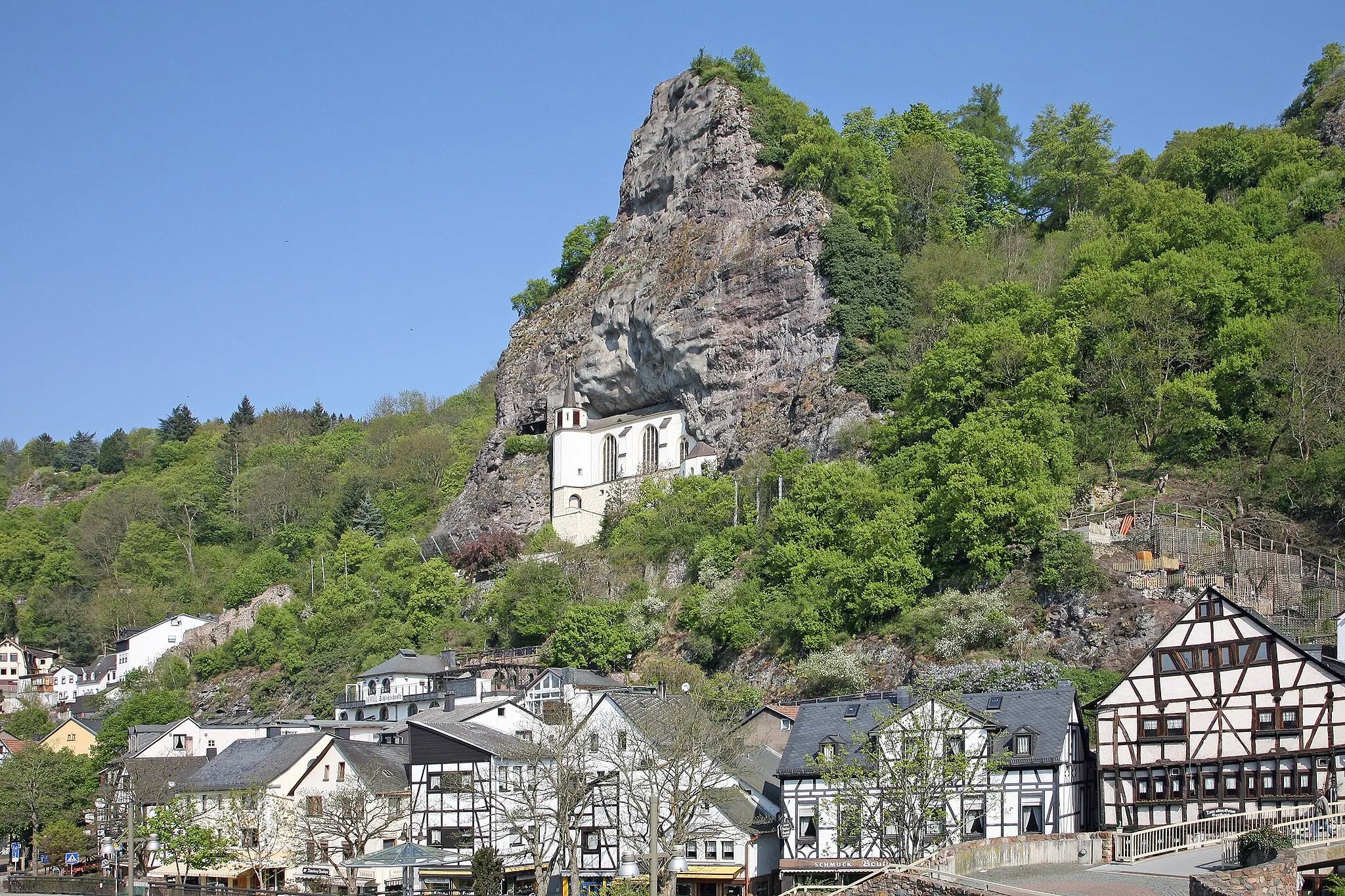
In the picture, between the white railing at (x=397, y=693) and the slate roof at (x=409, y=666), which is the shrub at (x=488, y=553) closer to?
the slate roof at (x=409, y=666)

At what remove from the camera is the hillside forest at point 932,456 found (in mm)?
60281

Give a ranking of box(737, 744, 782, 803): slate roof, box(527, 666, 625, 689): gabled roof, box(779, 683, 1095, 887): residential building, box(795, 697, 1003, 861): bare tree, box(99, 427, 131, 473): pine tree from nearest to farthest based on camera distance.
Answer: box(795, 697, 1003, 861): bare tree < box(779, 683, 1095, 887): residential building < box(737, 744, 782, 803): slate roof < box(527, 666, 625, 689): gabled roof < box(99, 427, 131, 473): pine tree

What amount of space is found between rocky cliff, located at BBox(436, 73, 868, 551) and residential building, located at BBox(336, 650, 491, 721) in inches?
757

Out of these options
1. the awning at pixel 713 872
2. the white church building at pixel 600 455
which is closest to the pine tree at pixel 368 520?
the white church building at pixel 600 455

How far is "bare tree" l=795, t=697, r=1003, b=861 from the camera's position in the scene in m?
38.7

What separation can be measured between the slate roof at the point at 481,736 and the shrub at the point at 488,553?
34036 mm

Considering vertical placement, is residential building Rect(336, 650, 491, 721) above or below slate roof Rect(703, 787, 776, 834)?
above

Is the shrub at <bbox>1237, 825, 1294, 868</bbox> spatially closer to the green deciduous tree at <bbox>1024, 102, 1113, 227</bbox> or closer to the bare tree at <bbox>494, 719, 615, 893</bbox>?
the bare tree at <bbox>494, 719, 615, 893</bbox>

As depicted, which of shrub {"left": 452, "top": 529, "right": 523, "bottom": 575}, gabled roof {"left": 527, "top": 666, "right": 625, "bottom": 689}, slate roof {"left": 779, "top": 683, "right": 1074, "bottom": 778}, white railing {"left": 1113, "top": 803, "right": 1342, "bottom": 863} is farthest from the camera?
shrub {"left": 452, "top": 529, "right": 523, "bottom": 575}

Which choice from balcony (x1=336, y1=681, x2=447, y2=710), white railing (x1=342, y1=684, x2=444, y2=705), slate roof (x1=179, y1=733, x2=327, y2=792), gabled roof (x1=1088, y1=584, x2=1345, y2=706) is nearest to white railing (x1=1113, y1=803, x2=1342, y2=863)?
gabled roof (x1=1088, y1=584, x2=1345, y2=706)

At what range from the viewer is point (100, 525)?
128 meters

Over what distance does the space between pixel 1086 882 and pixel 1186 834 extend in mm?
6231

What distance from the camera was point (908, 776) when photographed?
39906mm

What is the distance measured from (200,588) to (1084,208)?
74.3 m
